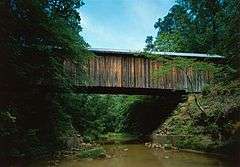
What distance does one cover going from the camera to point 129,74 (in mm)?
24172

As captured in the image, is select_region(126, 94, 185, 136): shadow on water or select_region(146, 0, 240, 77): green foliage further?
select_region(146, 0, 240, 77): green foliage

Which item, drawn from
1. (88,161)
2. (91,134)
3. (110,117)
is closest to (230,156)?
(88,161)

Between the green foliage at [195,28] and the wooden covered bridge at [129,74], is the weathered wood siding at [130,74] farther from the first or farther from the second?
the green foliage at [195,28]

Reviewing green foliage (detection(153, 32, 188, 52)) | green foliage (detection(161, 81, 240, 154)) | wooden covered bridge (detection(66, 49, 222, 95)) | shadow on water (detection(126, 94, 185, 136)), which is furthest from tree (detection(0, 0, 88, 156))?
green foliage (detection(153, 32, 188, 52))

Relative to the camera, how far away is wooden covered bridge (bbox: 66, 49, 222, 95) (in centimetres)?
2358

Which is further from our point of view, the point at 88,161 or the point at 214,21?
the point at 214,21

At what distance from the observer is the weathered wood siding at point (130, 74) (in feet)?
77.4

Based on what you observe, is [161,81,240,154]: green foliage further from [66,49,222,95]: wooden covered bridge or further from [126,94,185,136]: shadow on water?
[126,94,185,136]: shadow on water

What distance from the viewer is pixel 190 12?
40.9 metres

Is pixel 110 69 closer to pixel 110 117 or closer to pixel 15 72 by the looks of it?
pixel 15 72

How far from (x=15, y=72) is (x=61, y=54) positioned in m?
2.62

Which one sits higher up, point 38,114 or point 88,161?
point 38,114

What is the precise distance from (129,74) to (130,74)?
64mm

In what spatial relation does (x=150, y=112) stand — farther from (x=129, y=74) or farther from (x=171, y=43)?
(x=171, y=43)
